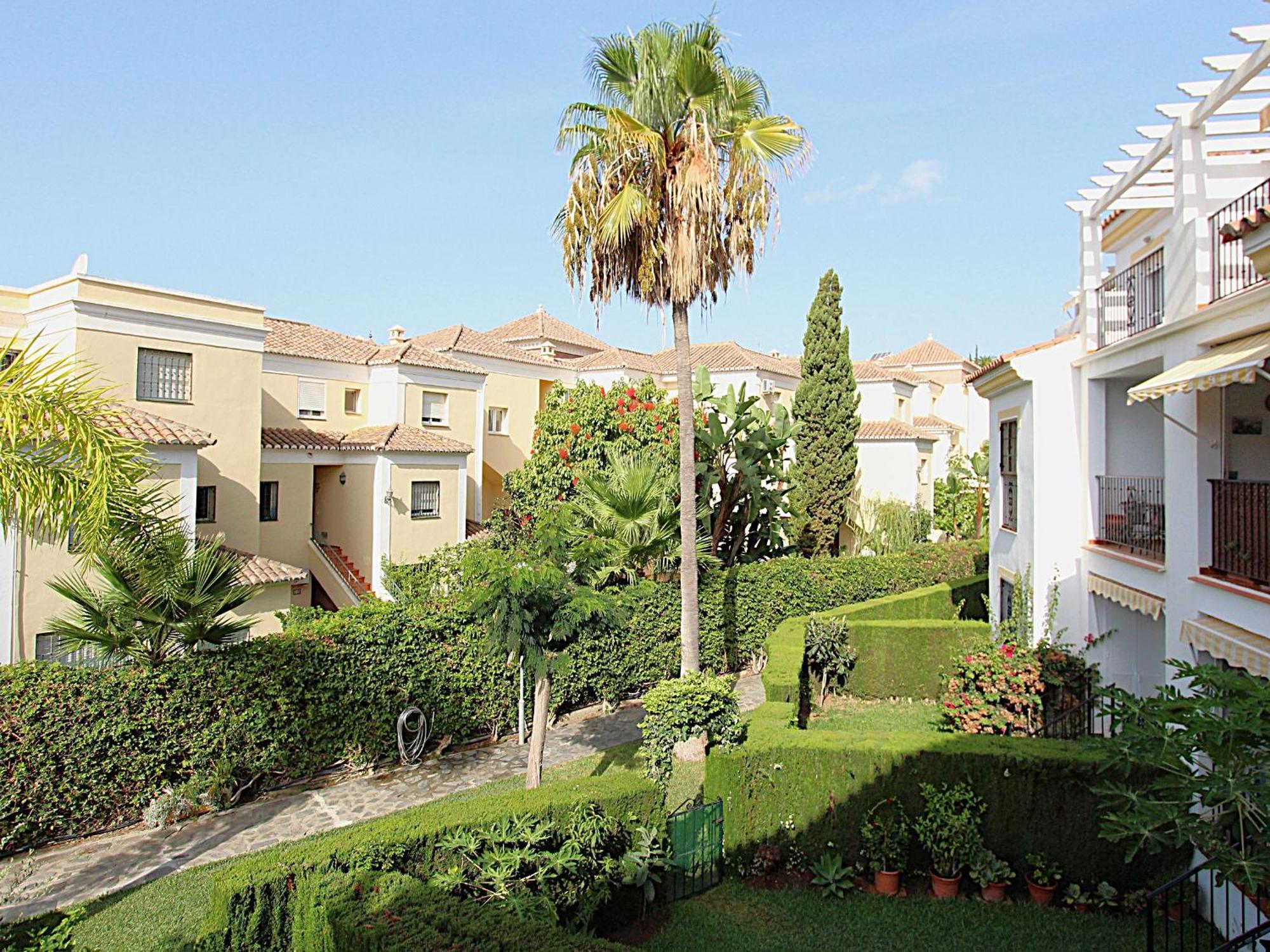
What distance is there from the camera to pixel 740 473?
2702cm

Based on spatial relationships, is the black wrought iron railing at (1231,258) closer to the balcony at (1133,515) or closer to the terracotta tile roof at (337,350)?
the balcony at (1133,515)

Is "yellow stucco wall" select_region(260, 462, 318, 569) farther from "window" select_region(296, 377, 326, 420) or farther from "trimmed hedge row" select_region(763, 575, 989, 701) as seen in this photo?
"trimmed hedge row" select_region(763, 575, 989, 701)

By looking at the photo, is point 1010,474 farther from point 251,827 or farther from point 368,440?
point 368,440

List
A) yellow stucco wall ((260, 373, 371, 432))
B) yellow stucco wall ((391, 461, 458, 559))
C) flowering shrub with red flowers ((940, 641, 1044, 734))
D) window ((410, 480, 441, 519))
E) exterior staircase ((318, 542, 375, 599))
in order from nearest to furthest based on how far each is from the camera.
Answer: flowering shrub with red flowers ((940, 641, 1044, 734)) < exterior staircase ((318, 542, 375, 599)) < yellow stucco wall ((391, 461, 458, 559)) < yellow stucco wall ((260, 373, 371, 432)) < window ((410, 480, 441, 519))

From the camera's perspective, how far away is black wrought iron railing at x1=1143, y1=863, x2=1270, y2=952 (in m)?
8.93

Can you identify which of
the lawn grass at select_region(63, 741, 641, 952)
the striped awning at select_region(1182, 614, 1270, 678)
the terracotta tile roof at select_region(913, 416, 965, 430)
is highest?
the terracotta tile roof at select_region(913, 416, 965, 430)

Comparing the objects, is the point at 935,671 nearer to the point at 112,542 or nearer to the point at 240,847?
the point at 240,847

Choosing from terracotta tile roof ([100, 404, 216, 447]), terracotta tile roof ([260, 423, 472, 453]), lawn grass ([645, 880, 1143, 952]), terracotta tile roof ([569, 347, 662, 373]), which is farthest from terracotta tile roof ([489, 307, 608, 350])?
lawn grass ([645, 880, 1143, 952])

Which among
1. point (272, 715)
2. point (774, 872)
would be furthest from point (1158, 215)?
point (272, 715)

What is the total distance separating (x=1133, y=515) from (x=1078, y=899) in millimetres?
7851

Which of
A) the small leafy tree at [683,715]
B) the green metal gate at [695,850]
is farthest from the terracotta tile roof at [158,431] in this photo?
the green metal gate at [695,850]

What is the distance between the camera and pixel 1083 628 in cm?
1662

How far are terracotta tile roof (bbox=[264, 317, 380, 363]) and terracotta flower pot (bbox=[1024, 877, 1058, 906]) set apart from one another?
29.7 metres

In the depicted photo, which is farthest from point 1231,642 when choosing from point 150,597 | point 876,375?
point 876,375
